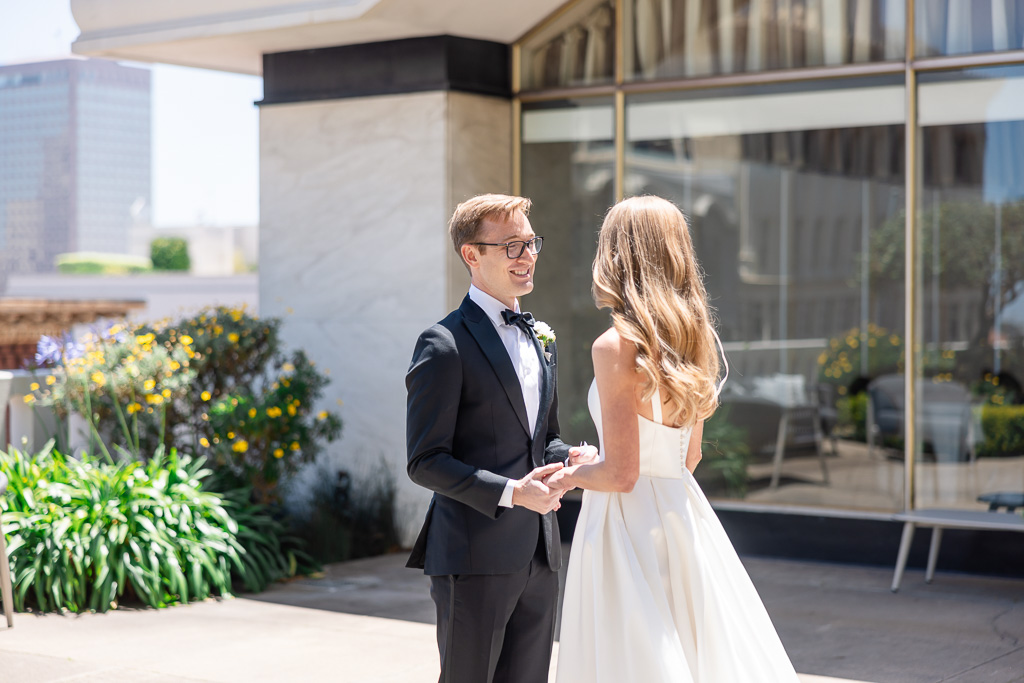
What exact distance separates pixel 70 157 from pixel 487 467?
145 m

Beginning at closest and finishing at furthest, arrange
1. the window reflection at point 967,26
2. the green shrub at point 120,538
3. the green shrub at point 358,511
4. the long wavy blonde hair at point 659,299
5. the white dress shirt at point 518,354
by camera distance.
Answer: the long wavy blonde hair at point 659,299 → the white dress shirt at point 518,354 → the green shrub at point 120,538 → the window reflection at point 967,26 → the green shrub at point 358,511

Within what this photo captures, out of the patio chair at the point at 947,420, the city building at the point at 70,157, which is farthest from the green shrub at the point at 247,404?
the city building at the point at 70,157

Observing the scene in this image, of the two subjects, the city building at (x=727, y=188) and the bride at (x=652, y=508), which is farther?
the city building at (x=727, y=188)

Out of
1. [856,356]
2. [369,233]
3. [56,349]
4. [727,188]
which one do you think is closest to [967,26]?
[727,188]

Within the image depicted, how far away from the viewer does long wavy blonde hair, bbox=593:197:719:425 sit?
9.81 ft

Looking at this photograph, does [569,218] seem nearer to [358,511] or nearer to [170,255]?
[358,511]

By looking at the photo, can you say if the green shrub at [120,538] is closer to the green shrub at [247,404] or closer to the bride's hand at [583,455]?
the green shrub at [247,404]

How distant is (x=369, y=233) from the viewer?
336 inches

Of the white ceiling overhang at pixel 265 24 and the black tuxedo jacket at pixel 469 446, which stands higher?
the white ceiling overhang at pixel 265 24

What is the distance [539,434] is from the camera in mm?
3447

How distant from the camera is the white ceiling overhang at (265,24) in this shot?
7.78 m

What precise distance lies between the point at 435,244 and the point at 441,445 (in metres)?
5.10

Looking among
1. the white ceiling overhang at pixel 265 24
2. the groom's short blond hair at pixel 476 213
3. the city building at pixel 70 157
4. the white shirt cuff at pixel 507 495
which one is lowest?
the white shirt cuff at pixel 507 495

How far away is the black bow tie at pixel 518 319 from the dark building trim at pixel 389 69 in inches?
196
